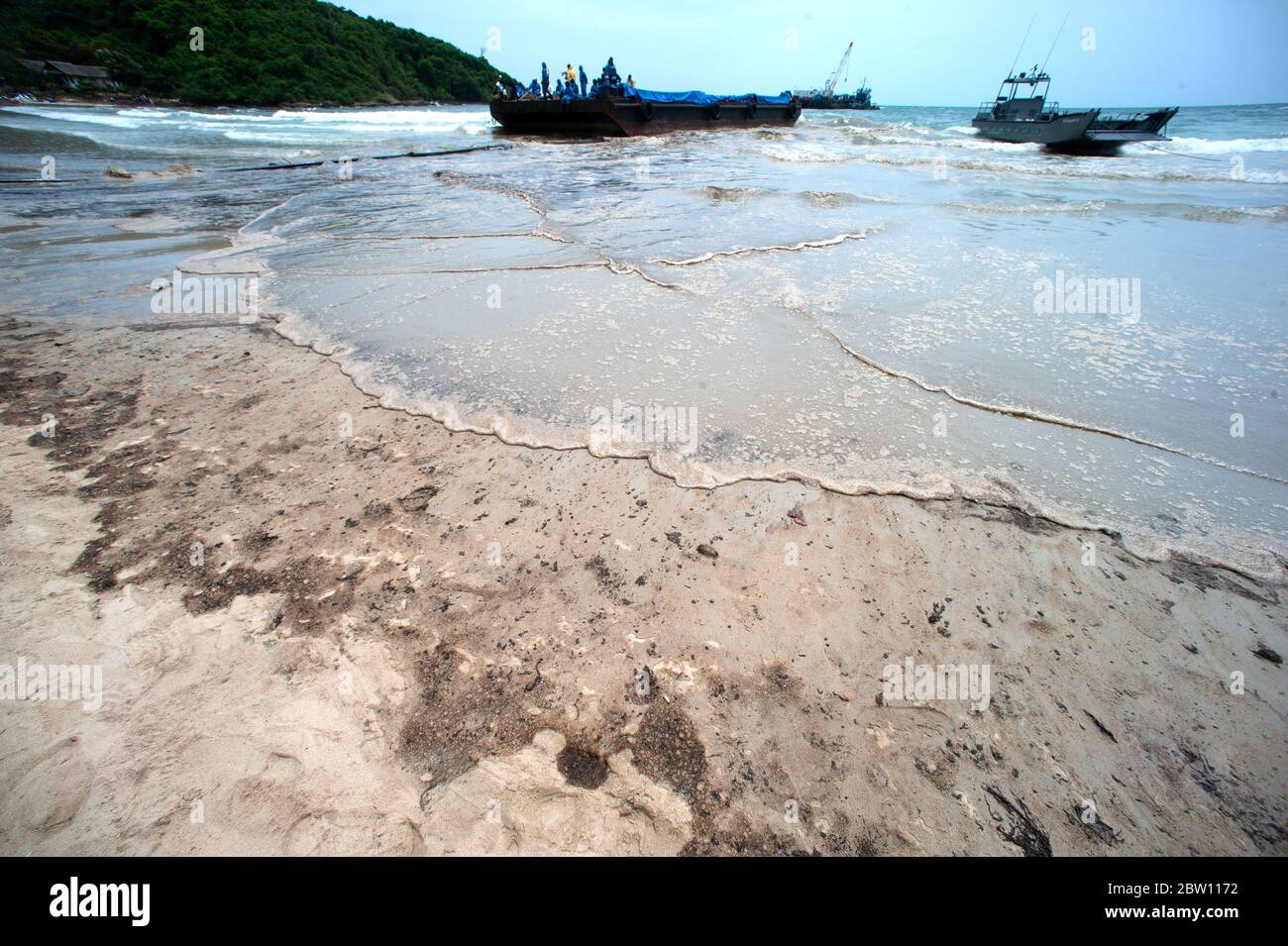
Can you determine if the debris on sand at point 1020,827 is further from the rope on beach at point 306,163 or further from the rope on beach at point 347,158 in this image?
the rope on beach at point 347,158

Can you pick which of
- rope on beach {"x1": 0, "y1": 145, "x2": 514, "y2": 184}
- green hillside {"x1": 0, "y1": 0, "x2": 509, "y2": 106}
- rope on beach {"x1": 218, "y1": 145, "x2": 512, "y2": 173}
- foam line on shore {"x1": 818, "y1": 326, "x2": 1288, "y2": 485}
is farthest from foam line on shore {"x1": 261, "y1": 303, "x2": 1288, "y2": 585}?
green hillside {"x1": 0, "y1": 0, "x2": 509, "y2": 106}

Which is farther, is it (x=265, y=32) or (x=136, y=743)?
(x=265, y=32)

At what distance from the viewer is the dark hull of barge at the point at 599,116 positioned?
22.1m

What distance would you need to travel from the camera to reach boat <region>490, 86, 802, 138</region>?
22.2 meters

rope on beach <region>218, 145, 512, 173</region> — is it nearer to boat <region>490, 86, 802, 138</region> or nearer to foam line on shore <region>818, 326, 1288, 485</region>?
boat <region>490, 86, 802, 138</region>

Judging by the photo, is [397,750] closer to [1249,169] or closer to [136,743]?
[136,743]

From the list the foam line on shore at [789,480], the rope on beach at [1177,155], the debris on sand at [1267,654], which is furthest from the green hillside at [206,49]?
the debris on sand at [1267,654]

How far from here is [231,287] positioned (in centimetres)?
501
